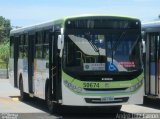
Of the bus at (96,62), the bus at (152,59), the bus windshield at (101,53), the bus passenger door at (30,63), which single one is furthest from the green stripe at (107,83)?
the bus passenger door at (30,63)

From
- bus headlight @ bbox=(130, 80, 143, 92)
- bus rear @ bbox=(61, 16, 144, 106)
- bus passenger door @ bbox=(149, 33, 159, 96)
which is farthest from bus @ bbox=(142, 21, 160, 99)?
bus rear @ bbox=(61, 16, 144, 106)

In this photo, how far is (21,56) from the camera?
23.5 m

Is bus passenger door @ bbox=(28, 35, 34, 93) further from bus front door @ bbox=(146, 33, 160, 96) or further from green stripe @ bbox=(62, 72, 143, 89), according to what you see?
green stripe @ bbox=(62, 72, 143, 89)

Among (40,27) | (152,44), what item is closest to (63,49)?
(40,27)

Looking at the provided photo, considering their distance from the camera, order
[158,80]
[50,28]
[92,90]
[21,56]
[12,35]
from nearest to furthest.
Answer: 1. [92,90]
2. [50,28]
3. [158,80]
4. [21,56]
5. [12,35]

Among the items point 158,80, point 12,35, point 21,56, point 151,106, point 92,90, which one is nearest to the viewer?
point 92,90

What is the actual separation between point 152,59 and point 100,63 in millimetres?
4261

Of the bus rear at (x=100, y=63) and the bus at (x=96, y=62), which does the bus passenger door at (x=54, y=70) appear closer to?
the bus at (x=96, y=62)

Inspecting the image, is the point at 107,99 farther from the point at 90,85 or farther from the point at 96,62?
the point at 96,62

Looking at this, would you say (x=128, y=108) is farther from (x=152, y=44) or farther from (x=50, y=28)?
(x=50, y=28)

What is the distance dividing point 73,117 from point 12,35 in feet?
31.8

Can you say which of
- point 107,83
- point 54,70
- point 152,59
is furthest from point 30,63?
point 107,83

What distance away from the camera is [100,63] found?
53.4ft

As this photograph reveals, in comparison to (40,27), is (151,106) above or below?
below
